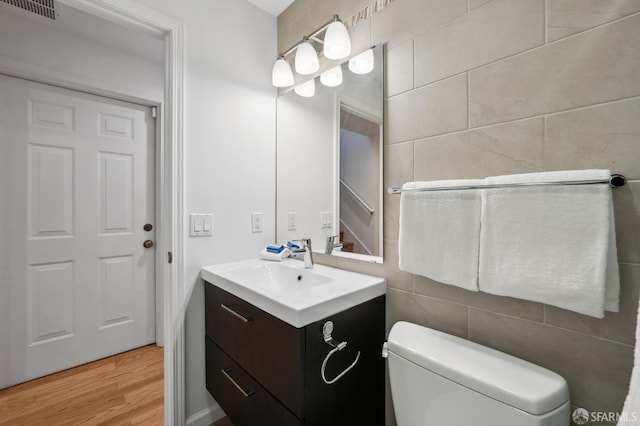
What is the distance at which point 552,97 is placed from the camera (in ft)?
2.64

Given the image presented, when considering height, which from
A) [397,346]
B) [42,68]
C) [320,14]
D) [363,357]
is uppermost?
[320,14]

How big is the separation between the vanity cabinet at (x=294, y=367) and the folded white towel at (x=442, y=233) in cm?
29

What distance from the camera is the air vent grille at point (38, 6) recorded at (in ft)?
5.15

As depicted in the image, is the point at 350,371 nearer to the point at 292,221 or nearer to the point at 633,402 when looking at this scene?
the point at 633,402

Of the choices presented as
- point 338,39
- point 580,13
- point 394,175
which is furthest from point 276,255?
point 580,13

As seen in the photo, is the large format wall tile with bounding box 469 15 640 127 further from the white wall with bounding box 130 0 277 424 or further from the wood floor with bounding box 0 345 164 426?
the wood floor with bounding box 0 345 164 426

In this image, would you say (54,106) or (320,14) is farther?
(54,106)

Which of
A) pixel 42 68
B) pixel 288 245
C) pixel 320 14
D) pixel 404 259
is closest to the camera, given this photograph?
pixel 404 259

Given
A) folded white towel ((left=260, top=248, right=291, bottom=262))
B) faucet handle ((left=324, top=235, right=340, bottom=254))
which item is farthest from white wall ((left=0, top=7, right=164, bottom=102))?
faucet handle ((left=324, top=235, right=340, bottom=254))

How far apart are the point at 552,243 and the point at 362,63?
3.38 ft

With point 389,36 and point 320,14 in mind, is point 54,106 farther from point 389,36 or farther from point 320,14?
point 389,36

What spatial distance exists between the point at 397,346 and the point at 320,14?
63.7 inches

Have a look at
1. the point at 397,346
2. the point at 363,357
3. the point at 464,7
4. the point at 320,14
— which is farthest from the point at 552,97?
the point at 320,14

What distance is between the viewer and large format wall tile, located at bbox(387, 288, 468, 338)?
39.2 inches
